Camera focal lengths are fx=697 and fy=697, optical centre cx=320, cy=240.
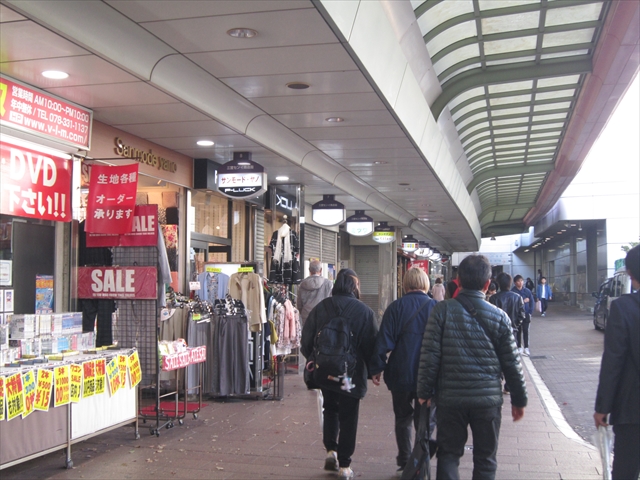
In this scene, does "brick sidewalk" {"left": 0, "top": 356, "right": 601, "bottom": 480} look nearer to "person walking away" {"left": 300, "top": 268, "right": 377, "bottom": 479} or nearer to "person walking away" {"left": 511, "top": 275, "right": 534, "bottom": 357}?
"person walking away" {"left": 300, "top": 268, "right": 377, "bottom": 479}

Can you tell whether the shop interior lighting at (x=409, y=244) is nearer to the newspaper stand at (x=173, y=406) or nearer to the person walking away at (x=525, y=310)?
the person walking away at (x=525, y=310)

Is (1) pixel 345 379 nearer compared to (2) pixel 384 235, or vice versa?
(1) pixel 345 379

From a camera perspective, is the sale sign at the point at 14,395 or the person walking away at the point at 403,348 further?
the person walking away at the point at 403,348

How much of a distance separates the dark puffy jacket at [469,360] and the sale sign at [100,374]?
329cm

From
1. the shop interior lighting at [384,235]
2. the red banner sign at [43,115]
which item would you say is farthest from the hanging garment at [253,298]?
the shop interior lighting at [384,235]

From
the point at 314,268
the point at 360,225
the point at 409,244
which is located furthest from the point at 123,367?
the point at 409,244

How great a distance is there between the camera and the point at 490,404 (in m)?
4.12

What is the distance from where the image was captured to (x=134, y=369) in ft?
22.6

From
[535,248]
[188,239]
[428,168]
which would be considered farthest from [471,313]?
[535,248]

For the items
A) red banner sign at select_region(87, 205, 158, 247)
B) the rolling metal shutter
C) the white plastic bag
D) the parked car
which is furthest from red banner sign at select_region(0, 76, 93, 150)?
the rolling metal shutter

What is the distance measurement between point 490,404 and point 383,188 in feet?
35.1

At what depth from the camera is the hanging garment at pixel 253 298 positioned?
9203 millimetres

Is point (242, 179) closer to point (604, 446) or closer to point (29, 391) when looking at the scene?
point (29, 391)

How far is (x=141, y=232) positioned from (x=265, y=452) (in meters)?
2.59
